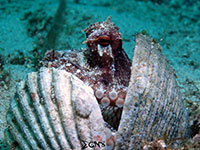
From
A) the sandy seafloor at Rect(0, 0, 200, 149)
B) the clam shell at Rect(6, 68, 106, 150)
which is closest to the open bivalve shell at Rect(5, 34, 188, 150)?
the clam shell at Rect(6, 68, 106, 150)

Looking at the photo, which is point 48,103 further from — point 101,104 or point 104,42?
point 104,42

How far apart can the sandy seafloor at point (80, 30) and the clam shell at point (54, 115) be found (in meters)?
0.75

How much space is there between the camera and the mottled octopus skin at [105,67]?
2000 mm

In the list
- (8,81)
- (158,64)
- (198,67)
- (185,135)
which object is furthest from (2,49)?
(198,67)

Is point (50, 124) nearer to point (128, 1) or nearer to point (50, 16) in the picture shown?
point (50, 16)

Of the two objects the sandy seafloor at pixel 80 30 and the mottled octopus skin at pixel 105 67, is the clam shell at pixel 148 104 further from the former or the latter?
the sandy seafloor at pixel 80 30

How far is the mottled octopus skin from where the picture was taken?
6.56ft

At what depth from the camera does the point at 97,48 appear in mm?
2154

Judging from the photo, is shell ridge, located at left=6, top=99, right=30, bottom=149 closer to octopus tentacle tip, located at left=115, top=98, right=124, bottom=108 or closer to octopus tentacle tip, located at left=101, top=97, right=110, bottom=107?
octopus tentacle tip, located at left=101, top=97, right=110, bottom=107

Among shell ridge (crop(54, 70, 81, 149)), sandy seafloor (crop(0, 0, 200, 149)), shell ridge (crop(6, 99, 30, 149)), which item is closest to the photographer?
shell ridge (crop(54, 70, 81, 149))

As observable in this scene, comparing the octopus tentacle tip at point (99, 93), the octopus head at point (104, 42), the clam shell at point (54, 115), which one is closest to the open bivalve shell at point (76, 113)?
the clam shell at point (54, 115)

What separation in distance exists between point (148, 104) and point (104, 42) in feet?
2.79

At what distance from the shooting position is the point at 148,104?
178 centimetres

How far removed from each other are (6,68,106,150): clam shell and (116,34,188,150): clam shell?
0.88 ft
